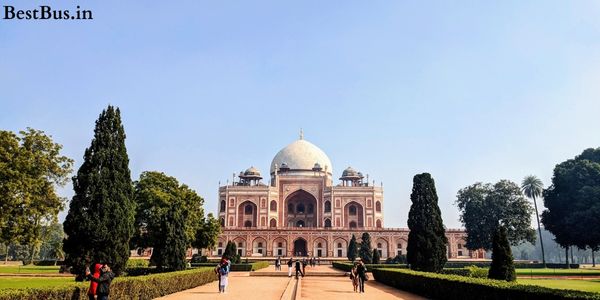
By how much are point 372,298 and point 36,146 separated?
71.3ft

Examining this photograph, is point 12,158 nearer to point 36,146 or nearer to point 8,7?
point 36,146

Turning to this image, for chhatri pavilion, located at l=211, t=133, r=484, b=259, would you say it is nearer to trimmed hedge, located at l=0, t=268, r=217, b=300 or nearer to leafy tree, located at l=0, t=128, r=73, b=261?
leafy tree, located at l=0, t=128, r=73, b=261

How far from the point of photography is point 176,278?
58.6ft

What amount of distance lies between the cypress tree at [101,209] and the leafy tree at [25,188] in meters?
8.00

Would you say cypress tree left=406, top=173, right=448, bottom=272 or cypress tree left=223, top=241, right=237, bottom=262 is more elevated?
cypress tree left=406, top=173, right=448, bottom=272

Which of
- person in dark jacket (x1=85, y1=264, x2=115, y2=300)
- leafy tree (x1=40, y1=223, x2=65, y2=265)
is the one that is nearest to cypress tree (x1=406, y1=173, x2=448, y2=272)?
person in dark jacket (x1=85, y1=264, x2=115, y2=300)

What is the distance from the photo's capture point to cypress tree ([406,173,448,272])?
23516 millimetres

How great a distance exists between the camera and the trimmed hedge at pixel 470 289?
32.8 feet

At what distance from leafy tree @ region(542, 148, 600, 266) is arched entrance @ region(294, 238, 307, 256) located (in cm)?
3197

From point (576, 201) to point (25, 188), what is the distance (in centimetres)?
3633

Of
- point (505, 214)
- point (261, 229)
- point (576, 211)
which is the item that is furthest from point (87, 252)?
point (261, 229)

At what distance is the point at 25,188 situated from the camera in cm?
2492

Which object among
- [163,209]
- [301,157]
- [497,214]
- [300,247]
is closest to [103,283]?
[163,209]

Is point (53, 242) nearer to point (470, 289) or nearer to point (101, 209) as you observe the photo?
point (101, 209)
